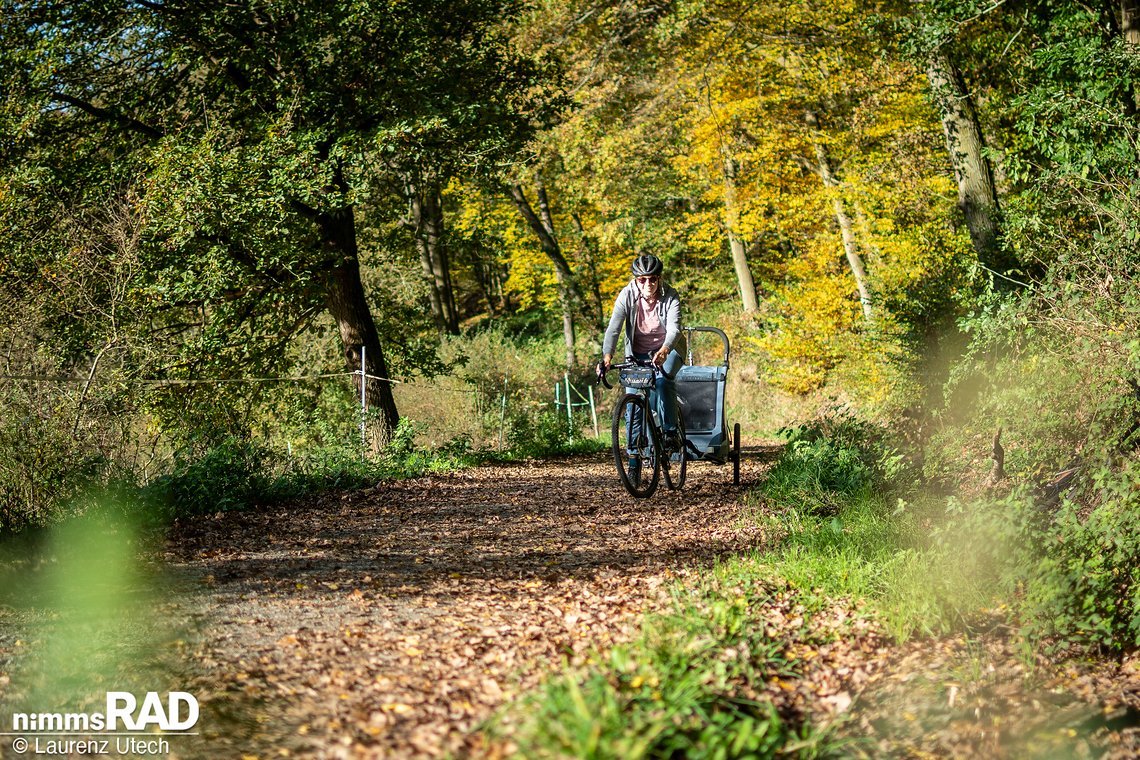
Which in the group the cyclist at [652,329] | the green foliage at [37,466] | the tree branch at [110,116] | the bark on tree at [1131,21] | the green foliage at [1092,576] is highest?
the tree branch at [110,116]

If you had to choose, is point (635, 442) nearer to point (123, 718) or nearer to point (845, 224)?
point (123, 718)

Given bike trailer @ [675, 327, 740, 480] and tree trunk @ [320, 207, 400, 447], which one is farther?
tree trunk @ [320, 207, 400, 447]

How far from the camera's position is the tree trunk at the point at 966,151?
1316 cm

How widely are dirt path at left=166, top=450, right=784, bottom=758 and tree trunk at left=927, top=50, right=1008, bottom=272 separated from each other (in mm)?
5637

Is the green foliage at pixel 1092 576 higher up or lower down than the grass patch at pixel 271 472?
lower down

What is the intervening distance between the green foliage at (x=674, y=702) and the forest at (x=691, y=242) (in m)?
0.02

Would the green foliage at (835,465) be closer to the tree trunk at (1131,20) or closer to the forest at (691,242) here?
the forest at (691,242)

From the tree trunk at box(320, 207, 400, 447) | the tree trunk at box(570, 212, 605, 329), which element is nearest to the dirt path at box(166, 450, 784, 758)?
the tree trunk at box(320, 207, 400, 447)

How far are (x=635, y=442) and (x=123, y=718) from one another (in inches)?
226

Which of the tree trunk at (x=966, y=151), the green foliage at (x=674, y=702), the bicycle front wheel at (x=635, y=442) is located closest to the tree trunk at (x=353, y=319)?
the bicycle front wheel at (x=635, y=442)

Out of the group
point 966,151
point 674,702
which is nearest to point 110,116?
point 966,151

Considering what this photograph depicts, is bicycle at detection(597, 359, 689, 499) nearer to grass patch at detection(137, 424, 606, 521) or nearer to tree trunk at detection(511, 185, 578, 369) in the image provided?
grass patch at detection(137, 424, 606, 521)

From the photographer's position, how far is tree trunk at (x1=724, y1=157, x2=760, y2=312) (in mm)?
24859

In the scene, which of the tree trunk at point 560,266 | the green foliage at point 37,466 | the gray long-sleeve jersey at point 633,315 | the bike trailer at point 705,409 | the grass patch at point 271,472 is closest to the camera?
the green foliage at point 37,466
